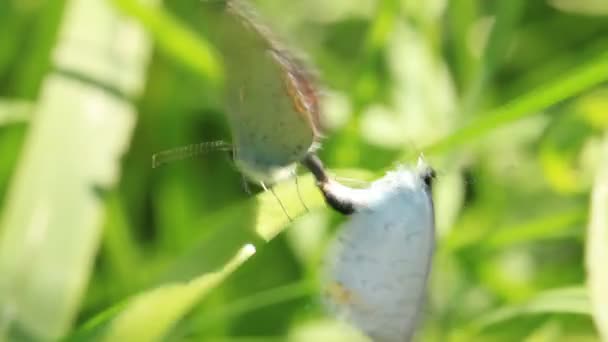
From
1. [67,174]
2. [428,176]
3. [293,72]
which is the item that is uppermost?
[293,72]

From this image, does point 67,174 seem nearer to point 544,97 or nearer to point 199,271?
point 199,271

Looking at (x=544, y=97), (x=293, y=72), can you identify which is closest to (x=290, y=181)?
(x=293, y=72)

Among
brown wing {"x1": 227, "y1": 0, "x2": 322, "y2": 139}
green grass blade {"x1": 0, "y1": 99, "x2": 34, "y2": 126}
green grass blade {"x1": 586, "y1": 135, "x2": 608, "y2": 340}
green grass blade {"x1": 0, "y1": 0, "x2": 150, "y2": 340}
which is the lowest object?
green grass blade {"x1": 0, "y1": 99, "x2": 34, "y2": 126}

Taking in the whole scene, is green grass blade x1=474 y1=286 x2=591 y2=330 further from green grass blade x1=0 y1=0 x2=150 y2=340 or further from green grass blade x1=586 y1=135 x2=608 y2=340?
green grass blade x1=0 y1=0 x2=150 y2=340

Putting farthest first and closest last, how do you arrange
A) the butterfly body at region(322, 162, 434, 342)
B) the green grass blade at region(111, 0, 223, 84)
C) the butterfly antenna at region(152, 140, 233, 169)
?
the green grass blade at region(111, 0, 223, 84) → the butterfly antenna at region(152, 140, 233, 169) → the butterfly body at region(322, 162, 434, 342)

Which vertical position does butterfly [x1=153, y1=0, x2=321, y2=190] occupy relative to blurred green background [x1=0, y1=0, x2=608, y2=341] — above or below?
above

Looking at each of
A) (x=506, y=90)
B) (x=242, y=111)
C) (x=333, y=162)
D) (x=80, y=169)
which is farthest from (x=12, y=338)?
(x=506, y=90)

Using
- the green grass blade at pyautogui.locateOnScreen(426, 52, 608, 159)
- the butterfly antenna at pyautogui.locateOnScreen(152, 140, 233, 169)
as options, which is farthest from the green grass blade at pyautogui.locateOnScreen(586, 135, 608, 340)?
the butterfly antenna at pyautogui.locateOnScreen(152, 140, 233, 169)
